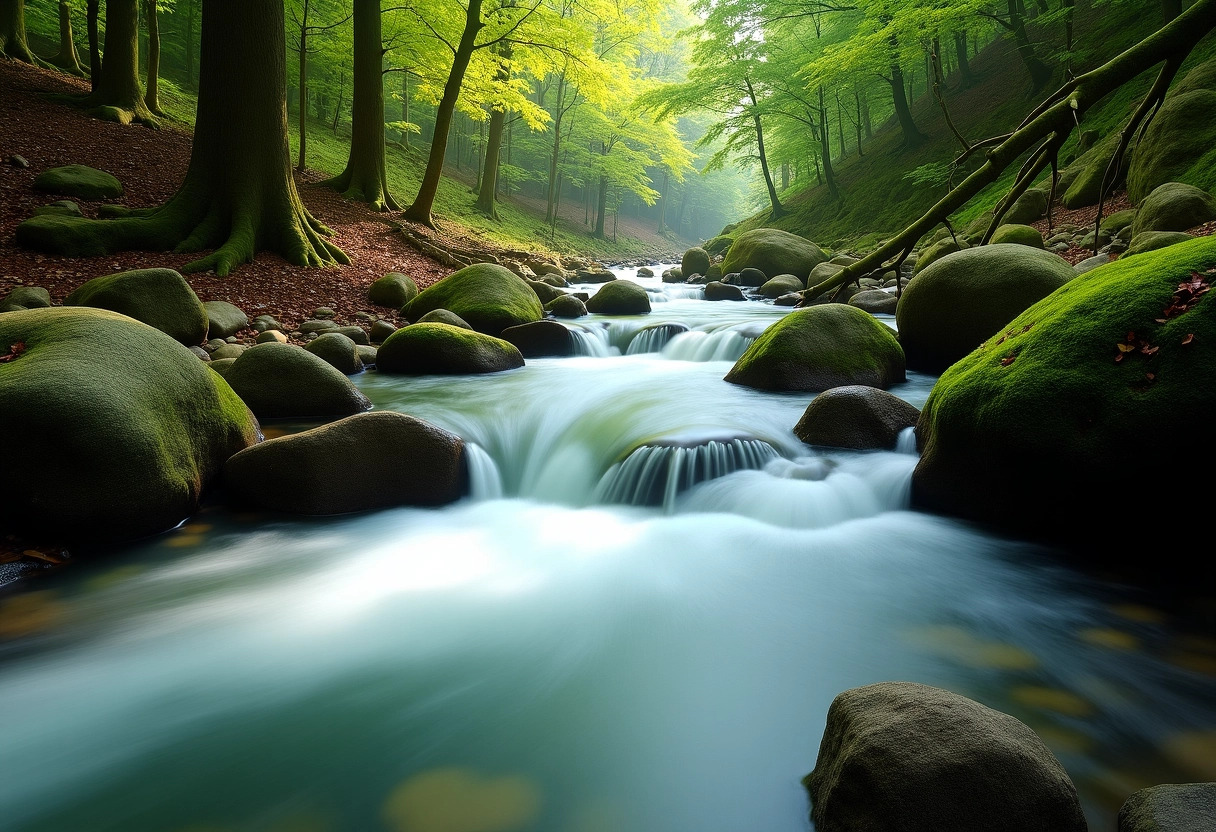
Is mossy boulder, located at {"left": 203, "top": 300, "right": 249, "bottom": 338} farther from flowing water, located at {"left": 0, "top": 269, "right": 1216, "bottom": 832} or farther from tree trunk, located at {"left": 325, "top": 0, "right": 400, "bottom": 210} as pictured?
tree trunk, located at {"left": 325, "top": 0, "right": 400, "bottom": 210}

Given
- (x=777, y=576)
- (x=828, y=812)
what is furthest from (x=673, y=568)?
(x=828, y=812)

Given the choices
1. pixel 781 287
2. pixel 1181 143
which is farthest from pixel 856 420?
pixel 781 287


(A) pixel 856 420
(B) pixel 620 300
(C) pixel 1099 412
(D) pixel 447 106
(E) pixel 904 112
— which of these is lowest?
(B) pixel 620 300

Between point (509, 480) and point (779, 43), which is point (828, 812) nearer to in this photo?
point (509, 480)

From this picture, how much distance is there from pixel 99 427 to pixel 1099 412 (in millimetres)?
4772

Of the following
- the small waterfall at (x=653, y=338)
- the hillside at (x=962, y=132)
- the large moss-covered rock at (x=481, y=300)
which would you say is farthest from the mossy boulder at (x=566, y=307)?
the hillside at (x=962, y=132)

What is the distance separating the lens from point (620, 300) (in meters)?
12.0

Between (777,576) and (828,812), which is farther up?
(828,812)

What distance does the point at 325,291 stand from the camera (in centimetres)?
884

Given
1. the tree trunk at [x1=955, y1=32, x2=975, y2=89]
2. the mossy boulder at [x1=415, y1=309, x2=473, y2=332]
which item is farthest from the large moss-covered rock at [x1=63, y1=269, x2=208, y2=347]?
the tree trunk at [x1=955, y1=32, x2=975, y2=89]

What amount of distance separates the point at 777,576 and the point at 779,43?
25.3m

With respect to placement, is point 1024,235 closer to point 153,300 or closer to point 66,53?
point 153,300

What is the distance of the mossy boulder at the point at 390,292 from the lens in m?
9.36

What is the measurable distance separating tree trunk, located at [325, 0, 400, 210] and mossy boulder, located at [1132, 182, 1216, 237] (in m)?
13.5
